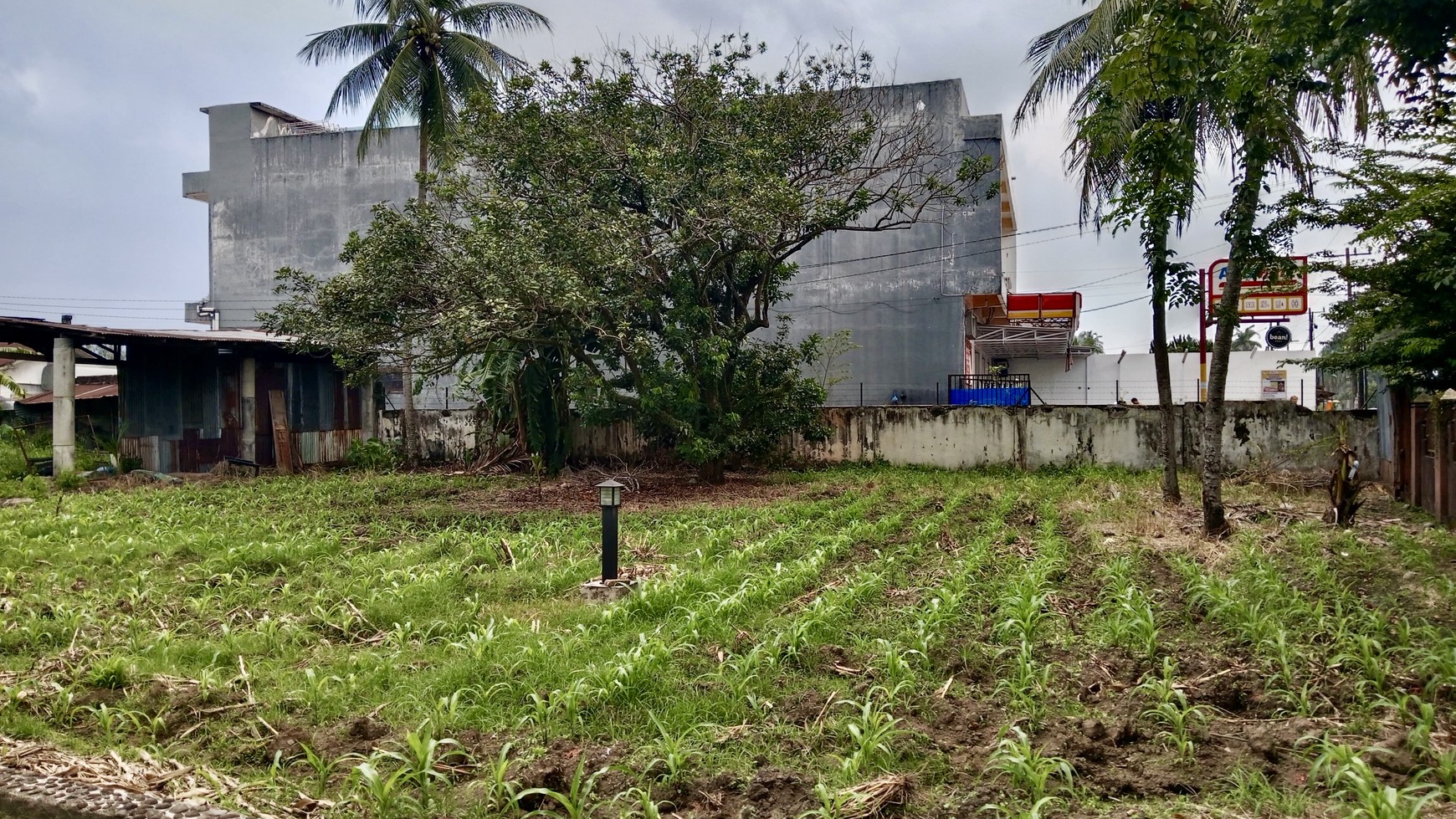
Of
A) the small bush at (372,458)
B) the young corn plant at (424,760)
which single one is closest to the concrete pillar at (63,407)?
the small bush at (372,458)

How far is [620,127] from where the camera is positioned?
55.6ft

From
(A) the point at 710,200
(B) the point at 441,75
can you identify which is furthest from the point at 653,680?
(B) the point at 441,75

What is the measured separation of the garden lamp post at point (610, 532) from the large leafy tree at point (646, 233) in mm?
7450

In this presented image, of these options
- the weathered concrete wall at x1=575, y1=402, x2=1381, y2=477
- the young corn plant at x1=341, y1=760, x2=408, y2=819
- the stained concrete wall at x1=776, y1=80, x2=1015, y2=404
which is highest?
the stained concrete wall at x1=776, y1=80, x2=1015, y2=404

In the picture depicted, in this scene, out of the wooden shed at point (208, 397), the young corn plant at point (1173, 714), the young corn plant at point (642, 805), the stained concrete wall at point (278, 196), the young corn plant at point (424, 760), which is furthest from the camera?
the stained concrete wall at point (278, 196)

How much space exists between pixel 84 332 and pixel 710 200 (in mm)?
12637

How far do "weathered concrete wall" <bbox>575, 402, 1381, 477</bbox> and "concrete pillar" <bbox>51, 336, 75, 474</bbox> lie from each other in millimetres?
10031

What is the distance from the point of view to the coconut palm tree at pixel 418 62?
22156mm

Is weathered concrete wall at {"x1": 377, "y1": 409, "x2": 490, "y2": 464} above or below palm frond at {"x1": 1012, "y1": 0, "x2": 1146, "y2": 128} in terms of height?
below

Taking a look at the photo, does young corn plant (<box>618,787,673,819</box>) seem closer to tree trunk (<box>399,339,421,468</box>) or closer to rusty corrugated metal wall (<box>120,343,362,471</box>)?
rusty corrugated metal wall (<box>120,343,362,471</box>)

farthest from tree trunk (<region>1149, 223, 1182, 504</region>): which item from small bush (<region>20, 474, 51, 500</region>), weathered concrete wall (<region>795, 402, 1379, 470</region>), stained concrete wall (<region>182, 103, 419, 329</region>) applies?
stained concrete wall (<region>182, 103, 419, 329</region>)

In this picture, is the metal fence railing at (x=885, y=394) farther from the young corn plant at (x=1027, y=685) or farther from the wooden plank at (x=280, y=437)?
the young corn plant at (x=1027, y=685)

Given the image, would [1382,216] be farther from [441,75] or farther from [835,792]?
[441,75]

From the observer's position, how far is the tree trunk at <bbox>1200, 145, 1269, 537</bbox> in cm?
950
